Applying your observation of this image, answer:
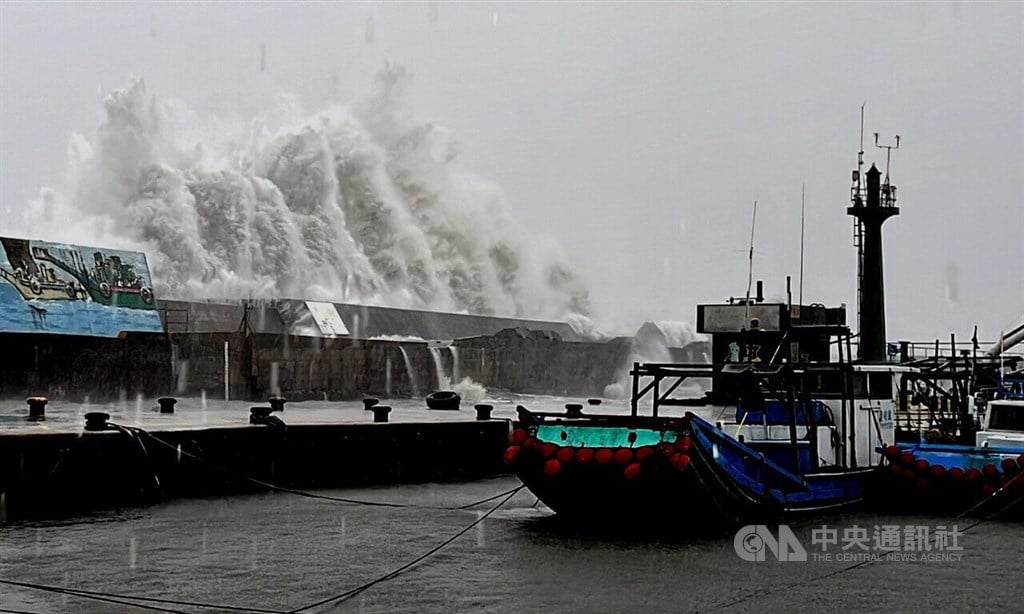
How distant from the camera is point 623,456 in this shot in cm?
1675

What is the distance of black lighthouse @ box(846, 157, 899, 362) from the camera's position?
128 ft

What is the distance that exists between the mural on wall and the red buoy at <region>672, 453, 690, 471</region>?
23500 mm

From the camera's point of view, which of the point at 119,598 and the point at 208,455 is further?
the point at 208,455

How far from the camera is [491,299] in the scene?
9094 cm

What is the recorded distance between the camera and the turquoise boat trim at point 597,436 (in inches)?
659

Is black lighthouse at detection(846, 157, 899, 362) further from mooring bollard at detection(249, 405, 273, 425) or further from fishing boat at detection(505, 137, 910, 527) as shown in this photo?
mooring bollard at detection(249, 405, 273, 425)

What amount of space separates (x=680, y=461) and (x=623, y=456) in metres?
0.85

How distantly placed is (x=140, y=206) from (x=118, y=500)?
182ft

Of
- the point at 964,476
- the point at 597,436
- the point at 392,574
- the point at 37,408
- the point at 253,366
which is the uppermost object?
the point at 253,366

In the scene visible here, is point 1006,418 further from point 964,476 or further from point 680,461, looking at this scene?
point 680,461

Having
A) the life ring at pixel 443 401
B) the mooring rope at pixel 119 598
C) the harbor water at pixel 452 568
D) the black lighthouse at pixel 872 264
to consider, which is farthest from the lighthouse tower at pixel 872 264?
the mooring rope at pixel 119 598

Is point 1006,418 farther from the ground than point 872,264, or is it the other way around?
point 872,264

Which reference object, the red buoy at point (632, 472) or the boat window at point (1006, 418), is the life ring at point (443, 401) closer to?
the boat window at point (1006, 418)

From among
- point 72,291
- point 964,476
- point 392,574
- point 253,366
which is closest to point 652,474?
point 392,574
